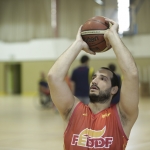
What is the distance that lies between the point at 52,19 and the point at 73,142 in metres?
20.6

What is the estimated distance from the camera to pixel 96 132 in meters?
3.05

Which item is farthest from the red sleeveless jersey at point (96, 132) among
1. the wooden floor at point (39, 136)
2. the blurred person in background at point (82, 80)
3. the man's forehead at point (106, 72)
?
the blurred person in background at point (82, 80)

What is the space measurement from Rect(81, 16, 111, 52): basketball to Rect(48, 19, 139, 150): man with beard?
93 mm

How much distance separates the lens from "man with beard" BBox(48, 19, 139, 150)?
298 centimetres

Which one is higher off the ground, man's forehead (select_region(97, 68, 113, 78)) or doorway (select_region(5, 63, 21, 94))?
man's forehead (select_region(97, 68, 113, 78))

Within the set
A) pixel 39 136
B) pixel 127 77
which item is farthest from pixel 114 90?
pixel 39 136

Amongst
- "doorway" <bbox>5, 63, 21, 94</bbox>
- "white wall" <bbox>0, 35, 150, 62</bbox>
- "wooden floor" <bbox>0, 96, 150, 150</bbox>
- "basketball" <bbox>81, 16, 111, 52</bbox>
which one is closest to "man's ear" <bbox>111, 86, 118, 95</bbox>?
"basketball" <bbox>81, 16, 111, 52</bbox>

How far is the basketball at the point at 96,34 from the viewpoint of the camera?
333cm

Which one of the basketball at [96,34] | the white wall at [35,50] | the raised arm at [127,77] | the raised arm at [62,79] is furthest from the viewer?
the white wall at [35,50]

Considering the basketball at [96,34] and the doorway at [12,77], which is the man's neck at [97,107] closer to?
the basketball at [96,34]

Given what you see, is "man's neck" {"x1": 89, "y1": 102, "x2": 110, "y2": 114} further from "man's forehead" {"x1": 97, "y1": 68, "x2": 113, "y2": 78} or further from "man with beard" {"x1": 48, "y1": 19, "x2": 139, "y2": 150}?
"man's forehead" {"x1": 97, "y1": 68, "x2": 113, "y2": 78}

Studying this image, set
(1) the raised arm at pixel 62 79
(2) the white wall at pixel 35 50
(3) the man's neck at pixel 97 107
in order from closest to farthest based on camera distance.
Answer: (1) the raised arm at pixel 62 79 → (3) the man's neck at pixel 97 107 → (2) the white wall at pixel 35 50

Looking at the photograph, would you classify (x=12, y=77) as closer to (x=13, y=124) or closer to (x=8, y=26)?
(x=8, y=26)

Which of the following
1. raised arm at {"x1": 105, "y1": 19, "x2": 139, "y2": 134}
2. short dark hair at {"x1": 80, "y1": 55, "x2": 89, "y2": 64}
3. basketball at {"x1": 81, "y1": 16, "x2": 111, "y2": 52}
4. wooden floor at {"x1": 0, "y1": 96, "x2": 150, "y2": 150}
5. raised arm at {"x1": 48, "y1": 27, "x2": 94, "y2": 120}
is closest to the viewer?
raised arm at {"x1": 105, "y1": 19, "x2": 139, "y2": 134}
